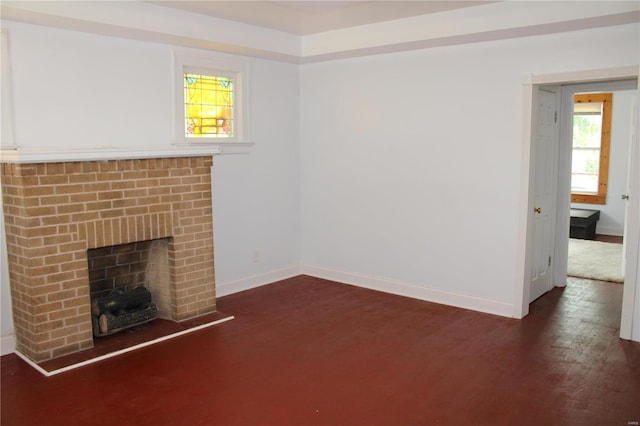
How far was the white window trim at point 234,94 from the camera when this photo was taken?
4.70m

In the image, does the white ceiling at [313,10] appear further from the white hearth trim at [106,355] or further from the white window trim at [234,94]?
the white hearth trim at [106,355]

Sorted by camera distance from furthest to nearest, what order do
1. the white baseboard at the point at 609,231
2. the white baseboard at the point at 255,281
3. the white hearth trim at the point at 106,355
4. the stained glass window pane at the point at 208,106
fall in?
the white baseboard at the point at 609,231, the white baseboard at the point at 255,281, the stained glass window pane at the point at 208,106, the white hearth trim at the point at 106,355

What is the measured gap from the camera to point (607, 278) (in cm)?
581

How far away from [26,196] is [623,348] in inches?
169

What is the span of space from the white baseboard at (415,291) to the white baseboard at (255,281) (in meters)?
0.19

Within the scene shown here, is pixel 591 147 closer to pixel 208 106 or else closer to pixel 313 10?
pixel 313 10

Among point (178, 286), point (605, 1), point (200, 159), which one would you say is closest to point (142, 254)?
point (178, 286)

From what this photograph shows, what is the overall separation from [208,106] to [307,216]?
5.61 ft

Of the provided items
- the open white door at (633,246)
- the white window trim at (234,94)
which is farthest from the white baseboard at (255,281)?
the open white door at (633,246)

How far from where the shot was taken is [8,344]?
3.84m

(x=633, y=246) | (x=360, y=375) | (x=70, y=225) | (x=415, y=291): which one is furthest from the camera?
(x=415, y=291)

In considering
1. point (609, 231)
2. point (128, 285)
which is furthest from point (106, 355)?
point (609, 231)

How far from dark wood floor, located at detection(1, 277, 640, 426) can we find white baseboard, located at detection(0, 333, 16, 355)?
0.10 metres

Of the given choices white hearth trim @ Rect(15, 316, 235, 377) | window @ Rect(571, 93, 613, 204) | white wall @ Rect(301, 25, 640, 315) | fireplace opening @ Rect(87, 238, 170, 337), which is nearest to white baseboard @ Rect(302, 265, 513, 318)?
white wall @ Rect(301, 25, 640, 315)
